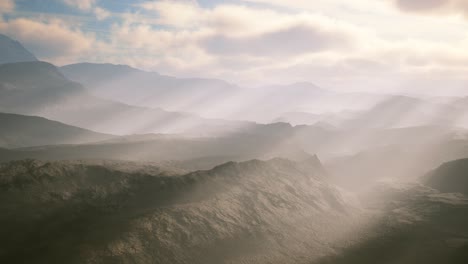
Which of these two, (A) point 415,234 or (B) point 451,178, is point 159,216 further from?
(B) point 451,178

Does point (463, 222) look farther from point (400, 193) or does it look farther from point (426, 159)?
point (426, 159)

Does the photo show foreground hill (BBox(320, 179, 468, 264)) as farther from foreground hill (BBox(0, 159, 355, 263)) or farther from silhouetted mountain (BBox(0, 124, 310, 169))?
silhouetted mountain (BBox(0, 124, 310, 169))

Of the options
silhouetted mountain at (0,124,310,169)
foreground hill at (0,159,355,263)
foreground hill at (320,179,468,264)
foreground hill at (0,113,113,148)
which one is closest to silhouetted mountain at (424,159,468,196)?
foreground hill at (320,179,468,264)

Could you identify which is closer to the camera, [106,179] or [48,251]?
[48,251]

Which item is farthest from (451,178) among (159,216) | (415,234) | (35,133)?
(35,133)

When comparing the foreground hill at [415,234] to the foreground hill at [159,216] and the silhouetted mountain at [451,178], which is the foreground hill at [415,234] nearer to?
the foreground hill at [159,216]

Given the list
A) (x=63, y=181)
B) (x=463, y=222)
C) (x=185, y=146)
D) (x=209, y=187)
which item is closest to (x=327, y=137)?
(x=185, y=146)
